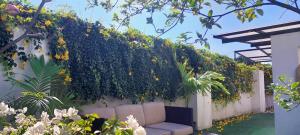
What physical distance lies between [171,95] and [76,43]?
3.50 meters

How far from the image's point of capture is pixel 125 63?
606 centimetres

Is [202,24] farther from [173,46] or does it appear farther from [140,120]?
[173,46]

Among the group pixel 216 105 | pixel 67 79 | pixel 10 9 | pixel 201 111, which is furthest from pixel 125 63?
pixel 216 105

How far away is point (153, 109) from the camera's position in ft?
20.5

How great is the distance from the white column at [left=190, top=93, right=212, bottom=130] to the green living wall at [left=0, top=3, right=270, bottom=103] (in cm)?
81

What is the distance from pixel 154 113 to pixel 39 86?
289cm

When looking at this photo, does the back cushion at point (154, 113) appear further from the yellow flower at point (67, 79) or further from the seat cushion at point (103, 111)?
the yellow flower at point (67, 79)

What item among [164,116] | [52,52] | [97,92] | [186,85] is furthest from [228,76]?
[52,52]

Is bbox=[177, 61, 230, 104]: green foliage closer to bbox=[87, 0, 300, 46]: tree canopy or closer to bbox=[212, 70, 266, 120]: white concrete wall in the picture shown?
bbox=[212, 70, 266, 120]: white concrete wall

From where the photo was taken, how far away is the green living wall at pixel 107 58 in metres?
4.73

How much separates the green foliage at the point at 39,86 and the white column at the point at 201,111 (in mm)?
4849

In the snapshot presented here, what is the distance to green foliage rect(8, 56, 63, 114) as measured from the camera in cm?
378

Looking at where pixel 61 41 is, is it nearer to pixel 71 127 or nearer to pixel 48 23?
pixel 48 23

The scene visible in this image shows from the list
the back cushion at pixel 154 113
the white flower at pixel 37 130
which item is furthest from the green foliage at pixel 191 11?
the back cushion at pixel 154 113
